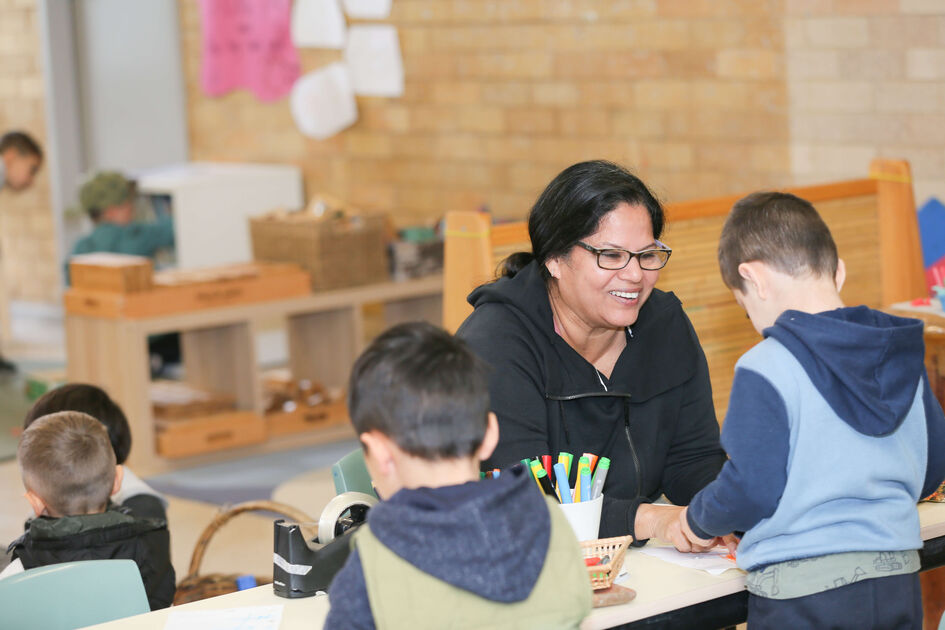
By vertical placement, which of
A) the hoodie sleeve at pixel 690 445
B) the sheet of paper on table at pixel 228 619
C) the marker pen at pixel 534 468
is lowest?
the sheet of paper on table at pixel 228 619

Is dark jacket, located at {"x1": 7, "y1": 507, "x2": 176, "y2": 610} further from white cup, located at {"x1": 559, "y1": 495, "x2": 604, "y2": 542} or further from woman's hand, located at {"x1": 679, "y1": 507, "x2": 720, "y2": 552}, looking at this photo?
woman's hand, located at {"x1": 679, "y1": 507, "x2": 720, "y2": 552}

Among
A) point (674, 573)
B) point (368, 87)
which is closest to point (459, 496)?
point (674, 573)

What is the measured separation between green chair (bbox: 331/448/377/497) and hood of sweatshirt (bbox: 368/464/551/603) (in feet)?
2.76

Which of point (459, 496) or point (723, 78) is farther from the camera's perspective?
point (723, 78)

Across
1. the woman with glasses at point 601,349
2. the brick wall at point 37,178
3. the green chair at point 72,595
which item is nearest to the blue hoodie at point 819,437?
the woman with glasses at point 601,349

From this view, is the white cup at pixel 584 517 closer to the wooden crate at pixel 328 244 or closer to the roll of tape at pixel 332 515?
the roll of tape at pixel 332 515

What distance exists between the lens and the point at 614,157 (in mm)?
5887

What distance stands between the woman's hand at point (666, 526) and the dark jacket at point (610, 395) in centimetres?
7

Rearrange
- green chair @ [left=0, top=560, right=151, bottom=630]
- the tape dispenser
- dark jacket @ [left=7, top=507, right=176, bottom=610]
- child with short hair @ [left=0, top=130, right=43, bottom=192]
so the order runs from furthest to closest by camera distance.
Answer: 1. child with short hair @ [left=0, top=130, right=43, bottom=192]
2. dark jacket @ [left=7, top=507, right=176, bottom=610]
3. green chair @ [left=0, top=560, right=151, bottom=630]
4. the tape dispenser

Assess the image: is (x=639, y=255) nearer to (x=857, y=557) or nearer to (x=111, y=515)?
(x=857, y=557)

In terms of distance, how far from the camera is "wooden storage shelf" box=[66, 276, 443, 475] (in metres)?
5.39

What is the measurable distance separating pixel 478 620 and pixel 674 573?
1.92 ft

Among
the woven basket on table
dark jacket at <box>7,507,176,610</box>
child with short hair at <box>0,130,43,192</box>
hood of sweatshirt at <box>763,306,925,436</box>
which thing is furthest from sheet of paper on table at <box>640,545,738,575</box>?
child with short hair at <box>0,130,43,192</box>

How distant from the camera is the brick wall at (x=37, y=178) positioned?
8.95m
